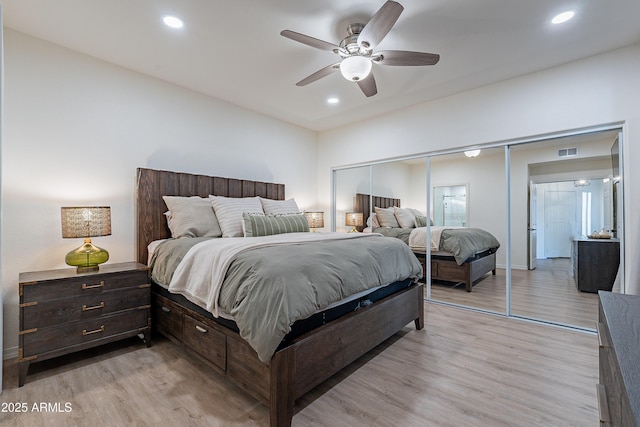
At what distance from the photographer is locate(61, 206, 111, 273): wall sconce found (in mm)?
2361

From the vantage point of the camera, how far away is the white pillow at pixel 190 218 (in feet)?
9.59

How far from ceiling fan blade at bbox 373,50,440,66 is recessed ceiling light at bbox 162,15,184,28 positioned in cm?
157

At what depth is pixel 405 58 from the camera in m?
2.33

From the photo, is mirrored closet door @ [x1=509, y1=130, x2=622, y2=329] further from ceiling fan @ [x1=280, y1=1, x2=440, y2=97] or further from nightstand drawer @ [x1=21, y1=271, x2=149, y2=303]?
nightstand drawer @ [x1=21, y1=271, x2=149, y2=303]

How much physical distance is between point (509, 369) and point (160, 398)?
7.96 feet

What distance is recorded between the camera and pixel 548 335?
2764 mm

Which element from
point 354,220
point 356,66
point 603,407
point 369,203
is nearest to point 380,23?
point 356,66

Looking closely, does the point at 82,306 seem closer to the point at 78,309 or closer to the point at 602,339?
the point at 78,309

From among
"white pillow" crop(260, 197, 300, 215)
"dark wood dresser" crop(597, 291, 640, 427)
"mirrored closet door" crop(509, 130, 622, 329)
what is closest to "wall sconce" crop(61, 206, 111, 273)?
"white pillow" crop(260, 197, 300, 215)

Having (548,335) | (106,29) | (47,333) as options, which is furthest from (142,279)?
(548,335)

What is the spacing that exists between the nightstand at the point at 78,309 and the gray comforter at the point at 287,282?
44 cm

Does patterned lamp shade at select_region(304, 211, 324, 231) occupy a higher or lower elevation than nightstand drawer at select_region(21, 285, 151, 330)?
higher

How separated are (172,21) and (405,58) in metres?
1.87

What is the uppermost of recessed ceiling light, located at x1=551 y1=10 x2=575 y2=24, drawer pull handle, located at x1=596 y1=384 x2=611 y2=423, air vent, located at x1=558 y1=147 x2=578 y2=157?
recessed ceiling light, located at x1=551 y1=10 x2=575 y2=24
